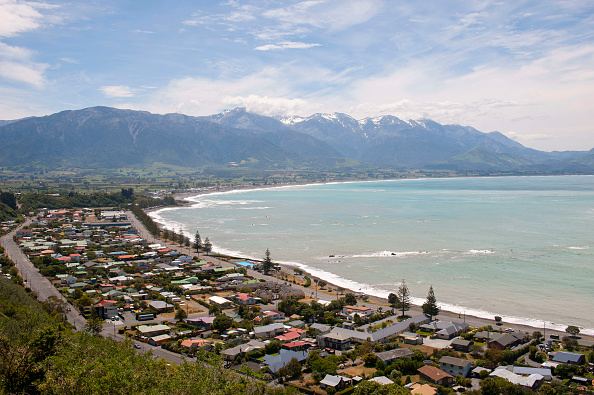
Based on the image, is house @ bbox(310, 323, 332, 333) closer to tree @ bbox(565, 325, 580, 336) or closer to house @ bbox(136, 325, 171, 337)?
house @ bbox(136, 325, 171, 337)

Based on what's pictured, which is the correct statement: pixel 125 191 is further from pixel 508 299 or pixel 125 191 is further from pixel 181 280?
pixel 508 299

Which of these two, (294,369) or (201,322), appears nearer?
(294,369)

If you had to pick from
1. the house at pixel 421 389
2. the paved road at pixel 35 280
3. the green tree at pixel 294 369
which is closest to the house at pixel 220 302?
the paved road at pixel 35 280

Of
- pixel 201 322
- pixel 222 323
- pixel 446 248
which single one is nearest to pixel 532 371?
pixel 222 323

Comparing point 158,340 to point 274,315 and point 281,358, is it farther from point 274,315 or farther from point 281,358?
point 274,315

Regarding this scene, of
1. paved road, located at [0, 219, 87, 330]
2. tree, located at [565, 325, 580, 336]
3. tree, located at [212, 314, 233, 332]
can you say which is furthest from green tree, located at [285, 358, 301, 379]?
tree, located at [565, 325, 580, 336]

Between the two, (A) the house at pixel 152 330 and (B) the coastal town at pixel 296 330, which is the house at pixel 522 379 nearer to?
(B) the coastal town at pixel 296 330

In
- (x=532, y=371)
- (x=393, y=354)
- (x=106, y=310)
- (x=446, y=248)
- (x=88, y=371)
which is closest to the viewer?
(x=88, y=371)
